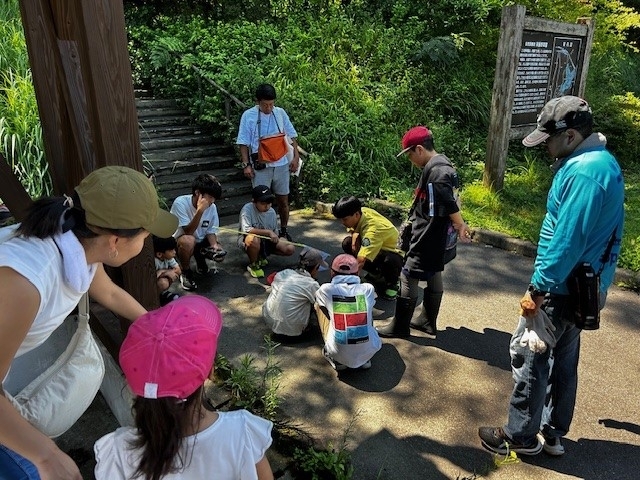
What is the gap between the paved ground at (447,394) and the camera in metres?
→ 2.68

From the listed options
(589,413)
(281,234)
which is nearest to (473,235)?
(281,234)

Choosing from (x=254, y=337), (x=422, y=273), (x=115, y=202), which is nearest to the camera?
(x=115, y=202)

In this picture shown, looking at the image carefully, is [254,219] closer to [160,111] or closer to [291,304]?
[291,304]

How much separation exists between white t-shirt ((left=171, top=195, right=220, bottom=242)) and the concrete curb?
2321 mm

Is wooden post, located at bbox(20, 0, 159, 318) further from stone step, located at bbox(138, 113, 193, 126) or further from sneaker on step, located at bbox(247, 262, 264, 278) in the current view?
stone step, located at bbox(138, 113, 193, 126)

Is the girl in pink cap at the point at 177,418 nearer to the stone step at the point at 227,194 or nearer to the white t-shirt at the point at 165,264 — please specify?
the white t-shirt at the point at 165,264

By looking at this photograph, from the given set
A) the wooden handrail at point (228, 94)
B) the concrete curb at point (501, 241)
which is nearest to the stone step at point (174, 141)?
the wooden handrail at point (228, 94)

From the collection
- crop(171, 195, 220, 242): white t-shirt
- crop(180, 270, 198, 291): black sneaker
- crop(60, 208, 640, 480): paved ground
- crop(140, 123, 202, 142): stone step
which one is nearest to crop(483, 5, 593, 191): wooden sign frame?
crop(60, 208, 640, 480): paved ground

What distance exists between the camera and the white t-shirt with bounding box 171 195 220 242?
4887 millimetres

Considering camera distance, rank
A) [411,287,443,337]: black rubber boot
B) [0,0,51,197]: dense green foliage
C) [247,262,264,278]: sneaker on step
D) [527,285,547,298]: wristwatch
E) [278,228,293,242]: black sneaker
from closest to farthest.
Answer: [527,285,547,298]: wristwatch
[411,287,443,337]: black rubber boot
[247,262,264,278]: sneaker on step
[0,0,51,197]: dense green foliage
[278,228,293,242]: black sneaker

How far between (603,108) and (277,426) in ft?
30.8

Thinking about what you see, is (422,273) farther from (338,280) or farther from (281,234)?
(281,234)

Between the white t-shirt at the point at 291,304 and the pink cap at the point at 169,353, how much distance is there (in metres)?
2.32

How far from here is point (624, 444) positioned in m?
2.82
